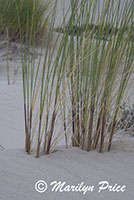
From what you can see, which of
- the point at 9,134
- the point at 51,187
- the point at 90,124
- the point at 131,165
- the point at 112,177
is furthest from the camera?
the point at 9,134

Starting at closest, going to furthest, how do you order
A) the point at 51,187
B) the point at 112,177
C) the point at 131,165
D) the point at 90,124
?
the point at 51,187
the point at 112,177
the point at 131,165
the point at 90,124

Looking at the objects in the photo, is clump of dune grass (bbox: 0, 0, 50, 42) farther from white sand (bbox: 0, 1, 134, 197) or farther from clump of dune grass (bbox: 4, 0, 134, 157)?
white sand (bbox: 0, 1, 134, 197)

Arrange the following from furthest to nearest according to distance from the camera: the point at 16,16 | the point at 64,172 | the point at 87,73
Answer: the point at 16,16 < the point at 87,73 < the point at 64,172

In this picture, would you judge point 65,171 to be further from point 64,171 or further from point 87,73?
point 87,73

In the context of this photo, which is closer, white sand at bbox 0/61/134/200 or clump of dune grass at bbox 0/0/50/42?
white sand at bbox 0/61/134/200

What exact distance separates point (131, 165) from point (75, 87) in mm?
405

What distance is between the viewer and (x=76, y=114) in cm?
138

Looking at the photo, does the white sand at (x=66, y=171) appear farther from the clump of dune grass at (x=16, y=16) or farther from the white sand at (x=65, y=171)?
the clump of dune grass at (x=16, y=16)

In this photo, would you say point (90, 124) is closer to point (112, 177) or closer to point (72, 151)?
point (72, 151)

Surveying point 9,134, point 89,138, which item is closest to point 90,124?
point 89,138

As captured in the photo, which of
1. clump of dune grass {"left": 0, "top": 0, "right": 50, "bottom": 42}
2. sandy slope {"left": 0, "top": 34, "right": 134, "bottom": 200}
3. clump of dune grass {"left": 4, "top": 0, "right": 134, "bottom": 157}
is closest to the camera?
sandy slope {"left": 0, "top": 34, "right": 134, "bottom": 200}

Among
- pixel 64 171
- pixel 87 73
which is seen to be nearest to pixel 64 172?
pixel 64 171

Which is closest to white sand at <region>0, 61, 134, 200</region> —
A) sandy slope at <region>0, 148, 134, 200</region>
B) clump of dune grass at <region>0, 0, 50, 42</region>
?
sandy slope at <region>0, 148, 134, 200</region>

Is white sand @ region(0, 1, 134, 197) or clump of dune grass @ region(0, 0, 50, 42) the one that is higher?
clump of dune grass @ region(0, 0, 50, 42)
